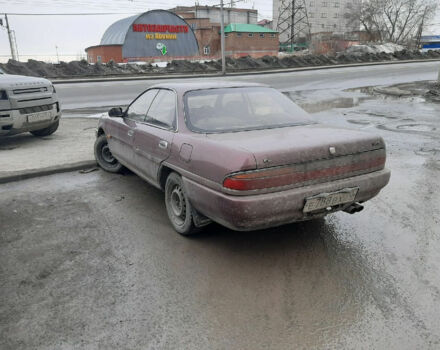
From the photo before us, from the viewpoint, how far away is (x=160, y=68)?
32.0m

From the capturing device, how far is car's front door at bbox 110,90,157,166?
4761 mm

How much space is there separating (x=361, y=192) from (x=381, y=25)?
265 feet

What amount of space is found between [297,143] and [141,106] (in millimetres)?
2380

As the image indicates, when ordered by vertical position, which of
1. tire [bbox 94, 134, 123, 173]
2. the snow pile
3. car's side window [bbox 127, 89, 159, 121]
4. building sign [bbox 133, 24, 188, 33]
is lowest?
tire [bbox 94, 134, 123, 173]

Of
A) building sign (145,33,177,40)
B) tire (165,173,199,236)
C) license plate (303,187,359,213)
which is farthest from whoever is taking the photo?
building sign (145,33,177,40)

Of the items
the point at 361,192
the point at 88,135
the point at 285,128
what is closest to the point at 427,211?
the point at 361,192

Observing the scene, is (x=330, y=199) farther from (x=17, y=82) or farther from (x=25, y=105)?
(x=17, y=82)

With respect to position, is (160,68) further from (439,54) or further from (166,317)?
(439,54)

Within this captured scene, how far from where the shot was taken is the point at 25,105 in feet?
24.3

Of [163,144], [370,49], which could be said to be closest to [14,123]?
[163,144]

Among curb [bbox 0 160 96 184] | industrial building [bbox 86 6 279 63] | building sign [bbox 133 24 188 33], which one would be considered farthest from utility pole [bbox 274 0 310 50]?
curb [bbox 0 160 96 184]

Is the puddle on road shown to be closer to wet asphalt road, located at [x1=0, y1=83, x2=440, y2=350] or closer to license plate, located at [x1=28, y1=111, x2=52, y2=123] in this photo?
license plate, located at [x1=28, y1=111, x2=52, y2=123]

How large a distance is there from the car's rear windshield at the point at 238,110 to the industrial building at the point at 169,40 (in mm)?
46411

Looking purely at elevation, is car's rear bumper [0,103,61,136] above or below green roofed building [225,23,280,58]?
below
